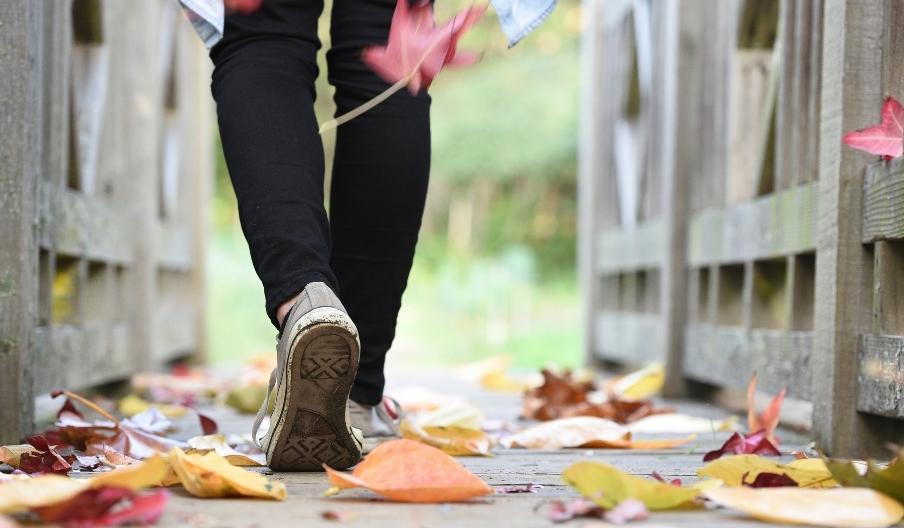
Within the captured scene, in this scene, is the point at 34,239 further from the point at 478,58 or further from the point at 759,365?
the point at 759,365

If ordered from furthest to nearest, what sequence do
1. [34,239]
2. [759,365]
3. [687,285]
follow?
[687,285], [759,365], [34,239]

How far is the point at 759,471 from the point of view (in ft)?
4.03

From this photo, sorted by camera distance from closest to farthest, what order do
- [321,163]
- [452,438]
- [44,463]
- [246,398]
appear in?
[44,463] → [321,163] → [452,438] → [246,398]

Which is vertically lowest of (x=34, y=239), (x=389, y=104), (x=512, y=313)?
(x=512, y=313)

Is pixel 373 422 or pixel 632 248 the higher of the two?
pixel 632 248

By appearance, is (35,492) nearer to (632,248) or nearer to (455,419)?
(455,419)

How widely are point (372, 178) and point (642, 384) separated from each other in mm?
1533

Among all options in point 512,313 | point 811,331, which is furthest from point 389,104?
point 512,313

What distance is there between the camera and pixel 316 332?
1237 millimetres

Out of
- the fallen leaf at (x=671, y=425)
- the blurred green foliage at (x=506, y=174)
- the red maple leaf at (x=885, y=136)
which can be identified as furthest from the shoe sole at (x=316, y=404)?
the blurred green foliage at (x=506, y=174)

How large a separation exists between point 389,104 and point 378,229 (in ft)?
0.55

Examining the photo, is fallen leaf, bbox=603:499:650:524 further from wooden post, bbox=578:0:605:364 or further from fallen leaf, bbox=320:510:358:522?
wooden post, bbox=578:0:605:364

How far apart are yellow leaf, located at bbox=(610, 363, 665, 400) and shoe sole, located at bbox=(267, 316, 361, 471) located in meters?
1.52

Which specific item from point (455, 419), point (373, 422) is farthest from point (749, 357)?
point (373, 422)
